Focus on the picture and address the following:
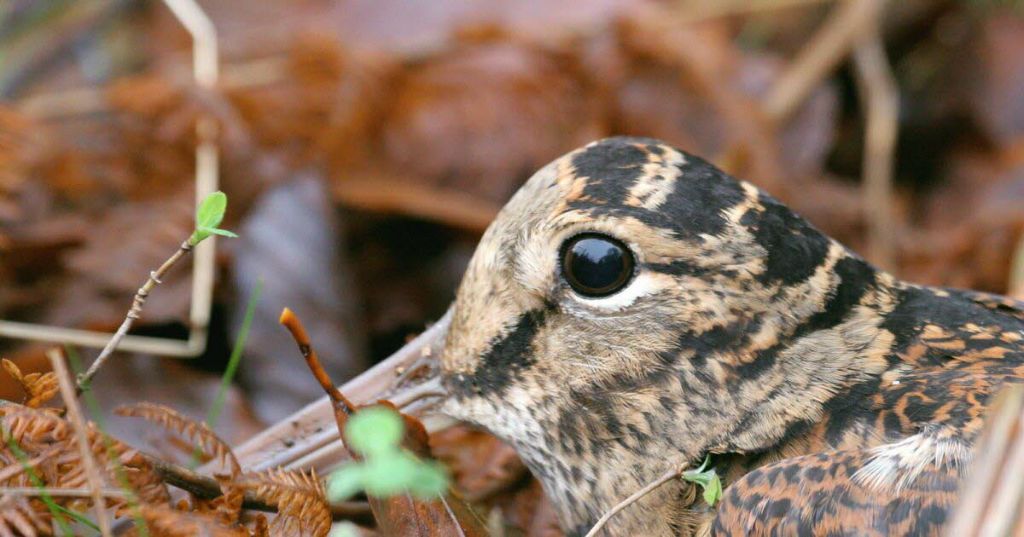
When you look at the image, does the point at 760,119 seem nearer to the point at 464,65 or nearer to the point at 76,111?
the point at 464,65

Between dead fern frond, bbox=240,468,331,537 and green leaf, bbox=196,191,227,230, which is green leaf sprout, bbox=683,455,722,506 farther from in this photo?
green leaf, bbox=196,191,227,230

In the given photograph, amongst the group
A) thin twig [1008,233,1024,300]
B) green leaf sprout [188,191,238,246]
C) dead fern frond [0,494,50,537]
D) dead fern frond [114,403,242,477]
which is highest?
thin twig [1008,233,1024,300]

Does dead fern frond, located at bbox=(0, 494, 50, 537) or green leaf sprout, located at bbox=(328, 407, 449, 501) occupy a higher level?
green leaf sprout, located at bbox=(328, 407, 449, 501)

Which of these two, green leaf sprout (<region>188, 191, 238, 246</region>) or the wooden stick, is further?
green leaf sprout (<region>188, 191, 238, 246</region>)

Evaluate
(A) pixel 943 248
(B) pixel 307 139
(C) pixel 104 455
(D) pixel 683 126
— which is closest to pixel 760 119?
(D) pixel 683 126

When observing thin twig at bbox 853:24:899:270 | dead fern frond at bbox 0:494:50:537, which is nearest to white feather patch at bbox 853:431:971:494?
dead fern frond at bbox 0:494:50:537

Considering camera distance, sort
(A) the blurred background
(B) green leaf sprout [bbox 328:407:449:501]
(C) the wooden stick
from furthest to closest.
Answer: (A) the blurred background, (B) green leaf sprout [bbox 328:407:449:501], (C) the wooden stick

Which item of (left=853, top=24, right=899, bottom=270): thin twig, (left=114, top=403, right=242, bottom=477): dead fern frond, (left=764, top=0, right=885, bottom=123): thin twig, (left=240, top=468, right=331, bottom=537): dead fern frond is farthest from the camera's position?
(left=764, top=0, right=885, bottom=123): thin twig
